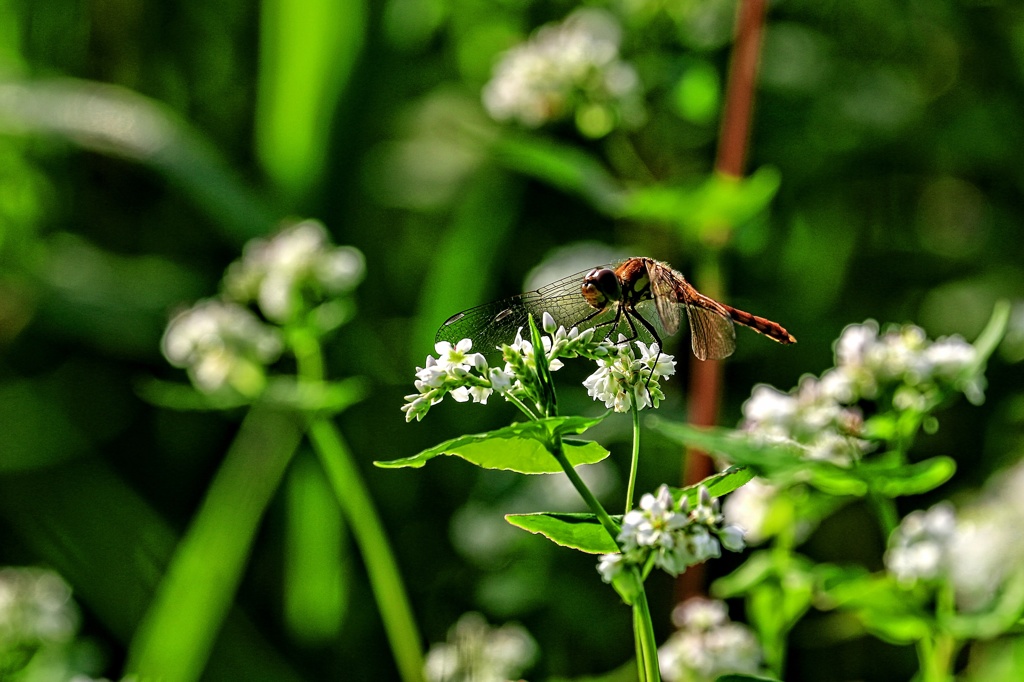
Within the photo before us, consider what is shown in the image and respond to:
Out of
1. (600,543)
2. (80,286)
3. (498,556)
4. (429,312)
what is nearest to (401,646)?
(498,556)

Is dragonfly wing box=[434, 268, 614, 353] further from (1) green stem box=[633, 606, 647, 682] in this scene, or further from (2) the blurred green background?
(2) the blurred green background

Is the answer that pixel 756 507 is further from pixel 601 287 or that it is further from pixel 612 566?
pixel 612 566

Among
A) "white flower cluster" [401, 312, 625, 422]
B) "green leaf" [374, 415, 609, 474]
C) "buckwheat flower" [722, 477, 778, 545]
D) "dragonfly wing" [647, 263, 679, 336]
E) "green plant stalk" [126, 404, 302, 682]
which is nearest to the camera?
"green leaf" [374, 415, 609, 474]

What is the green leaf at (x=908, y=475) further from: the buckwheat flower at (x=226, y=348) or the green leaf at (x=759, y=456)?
the buckwheat flower at (x=226, y=348)

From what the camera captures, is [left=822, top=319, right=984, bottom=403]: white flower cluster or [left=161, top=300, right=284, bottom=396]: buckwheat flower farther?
[left=161, top=300, right=284, bottom=396]: buckwheat flower

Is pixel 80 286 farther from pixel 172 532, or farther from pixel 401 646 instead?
pixel 401 646

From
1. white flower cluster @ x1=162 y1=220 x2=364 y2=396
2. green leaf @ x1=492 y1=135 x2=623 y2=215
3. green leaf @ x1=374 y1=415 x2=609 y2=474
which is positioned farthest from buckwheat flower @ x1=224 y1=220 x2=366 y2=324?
green leaf @ x1=374 y1=415 x2=609 y2=474
